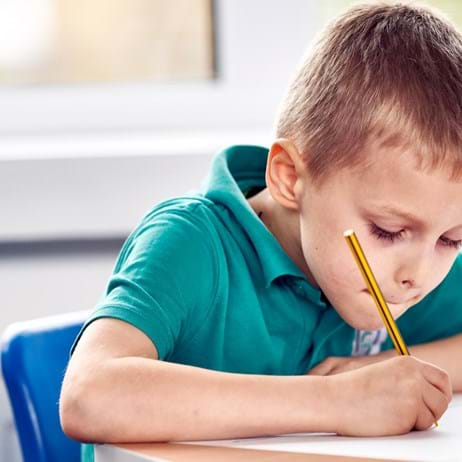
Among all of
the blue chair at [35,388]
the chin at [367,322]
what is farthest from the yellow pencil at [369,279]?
the blue chair at [35,388]

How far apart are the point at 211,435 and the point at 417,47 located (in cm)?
42

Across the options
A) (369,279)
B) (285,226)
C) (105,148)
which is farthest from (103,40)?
(369,279)

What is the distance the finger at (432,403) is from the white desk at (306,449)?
1cm

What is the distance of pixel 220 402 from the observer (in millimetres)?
850

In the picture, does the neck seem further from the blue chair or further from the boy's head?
the blue chair

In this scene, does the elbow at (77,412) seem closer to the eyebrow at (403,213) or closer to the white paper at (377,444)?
the white paper at (377,444)

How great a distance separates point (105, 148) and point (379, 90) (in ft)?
2.75

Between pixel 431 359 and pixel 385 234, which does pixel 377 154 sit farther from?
pixel 431 359

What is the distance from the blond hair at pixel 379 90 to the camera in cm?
94

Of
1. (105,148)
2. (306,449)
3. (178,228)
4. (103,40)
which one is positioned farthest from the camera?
(103,40)

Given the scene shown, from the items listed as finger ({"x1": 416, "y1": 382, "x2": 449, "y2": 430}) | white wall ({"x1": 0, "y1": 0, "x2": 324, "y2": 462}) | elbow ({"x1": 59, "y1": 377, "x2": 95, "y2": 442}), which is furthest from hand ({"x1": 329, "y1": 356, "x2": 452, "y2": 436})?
white wall ({"x1": 0, "y1": 0, "x2": 324, "y2": 462})

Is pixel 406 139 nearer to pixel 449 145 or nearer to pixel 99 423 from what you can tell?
pixel 449 145

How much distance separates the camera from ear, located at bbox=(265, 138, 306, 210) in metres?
1.04

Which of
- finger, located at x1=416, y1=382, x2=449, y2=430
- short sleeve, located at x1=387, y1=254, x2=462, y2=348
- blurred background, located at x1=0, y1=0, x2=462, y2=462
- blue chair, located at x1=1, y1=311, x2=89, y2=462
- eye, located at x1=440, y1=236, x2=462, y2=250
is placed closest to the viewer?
finger, located at x1=416, y1=382, x2=449, y2=430
